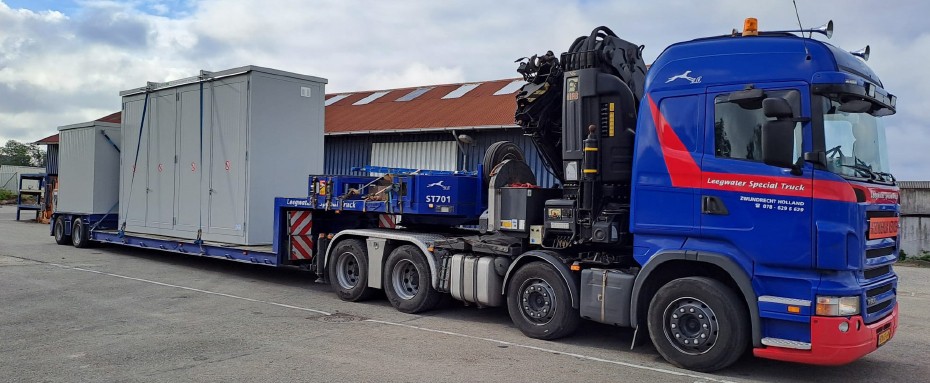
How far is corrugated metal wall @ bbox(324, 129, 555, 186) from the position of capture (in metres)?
18.2

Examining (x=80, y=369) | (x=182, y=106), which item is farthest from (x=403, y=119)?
(x=80, y=369)

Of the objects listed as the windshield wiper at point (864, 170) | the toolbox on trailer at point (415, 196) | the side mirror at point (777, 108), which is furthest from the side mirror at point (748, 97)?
Result: the toolbox on trailer at point (415, 196)

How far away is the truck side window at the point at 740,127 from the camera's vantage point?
6.39 meters

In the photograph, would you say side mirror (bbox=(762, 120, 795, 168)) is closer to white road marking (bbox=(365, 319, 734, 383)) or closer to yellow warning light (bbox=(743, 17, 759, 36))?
yellow warning light (bbox=(743, 17, 759, 36))

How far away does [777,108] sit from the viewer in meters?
6.00

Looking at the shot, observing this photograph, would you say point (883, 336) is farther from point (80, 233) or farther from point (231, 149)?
point (80, 233)

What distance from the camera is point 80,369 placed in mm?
6527

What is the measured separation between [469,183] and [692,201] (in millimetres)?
3651

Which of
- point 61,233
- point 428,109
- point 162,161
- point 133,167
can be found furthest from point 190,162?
point 428,109

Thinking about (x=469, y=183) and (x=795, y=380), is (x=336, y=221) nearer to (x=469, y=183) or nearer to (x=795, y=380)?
(x=469, y=183)

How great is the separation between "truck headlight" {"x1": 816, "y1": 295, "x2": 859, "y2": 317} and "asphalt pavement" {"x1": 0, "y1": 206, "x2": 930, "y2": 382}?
0.95 m

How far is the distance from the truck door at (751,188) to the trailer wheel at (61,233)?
1766cm

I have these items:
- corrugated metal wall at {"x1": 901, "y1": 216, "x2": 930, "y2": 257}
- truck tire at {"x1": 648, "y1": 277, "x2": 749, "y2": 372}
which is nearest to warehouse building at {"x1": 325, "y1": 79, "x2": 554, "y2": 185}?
truck tire at {"x1": 648, "y1": 277, "x2": 749, "y2": 372}

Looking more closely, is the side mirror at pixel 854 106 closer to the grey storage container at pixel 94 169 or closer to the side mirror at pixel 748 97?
the side mirror at pixel 748 97
